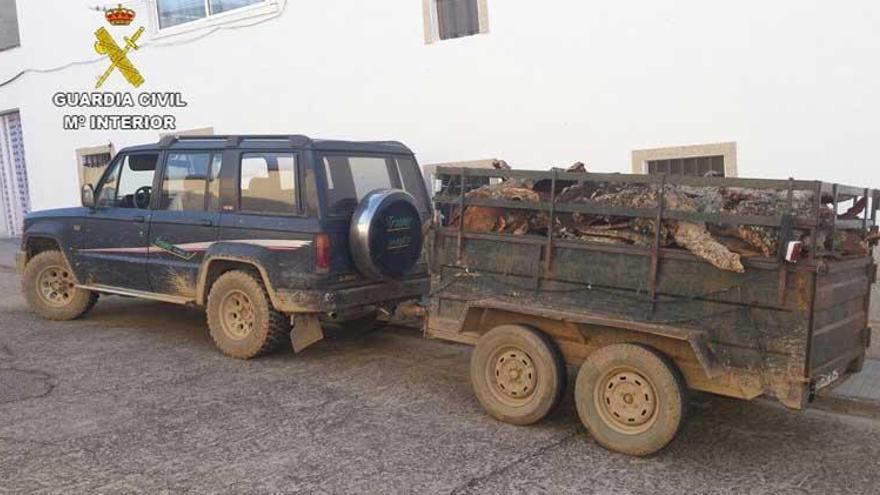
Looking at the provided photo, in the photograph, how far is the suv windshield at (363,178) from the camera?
601 cm

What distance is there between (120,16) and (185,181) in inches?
304

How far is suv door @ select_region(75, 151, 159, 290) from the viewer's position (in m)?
6.95

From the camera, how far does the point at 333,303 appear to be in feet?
19.4

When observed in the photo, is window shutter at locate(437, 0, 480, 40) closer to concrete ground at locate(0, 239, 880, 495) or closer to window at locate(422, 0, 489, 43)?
window at locate(422, 0, 489, 43)

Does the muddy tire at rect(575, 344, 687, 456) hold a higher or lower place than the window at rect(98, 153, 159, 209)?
lower

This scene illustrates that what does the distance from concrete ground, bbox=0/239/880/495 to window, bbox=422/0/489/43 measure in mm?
4375

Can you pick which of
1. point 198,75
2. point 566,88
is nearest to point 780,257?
point 566,88

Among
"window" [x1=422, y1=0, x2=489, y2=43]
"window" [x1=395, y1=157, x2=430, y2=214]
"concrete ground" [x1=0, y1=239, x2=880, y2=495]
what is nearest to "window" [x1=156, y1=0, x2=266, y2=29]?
"window" [x1=422, y1=0, x2=489, y2=43]

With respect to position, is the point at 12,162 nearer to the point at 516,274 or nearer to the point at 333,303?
the point at 333,303

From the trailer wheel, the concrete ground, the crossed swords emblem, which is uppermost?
the crossed swords emblem

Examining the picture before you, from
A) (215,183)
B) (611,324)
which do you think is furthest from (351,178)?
(611,324)

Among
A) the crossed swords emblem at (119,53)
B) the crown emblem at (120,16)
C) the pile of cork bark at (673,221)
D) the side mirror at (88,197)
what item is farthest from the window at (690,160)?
the crown emblem at (120,16)

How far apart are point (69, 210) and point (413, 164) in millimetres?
3560

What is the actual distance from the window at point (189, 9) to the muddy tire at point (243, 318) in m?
6.38
